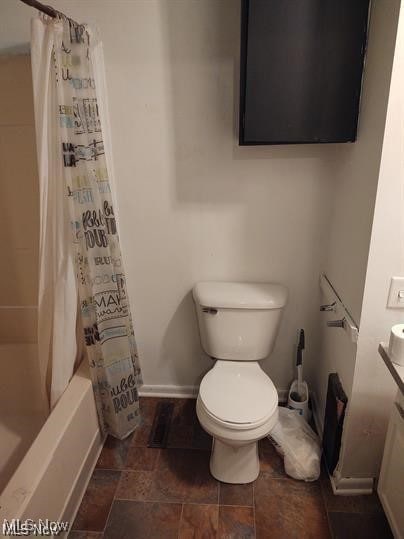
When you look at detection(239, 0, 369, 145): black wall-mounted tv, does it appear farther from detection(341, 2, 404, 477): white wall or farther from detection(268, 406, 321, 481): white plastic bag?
detection(268, 406, 321, 481): white plastic bag

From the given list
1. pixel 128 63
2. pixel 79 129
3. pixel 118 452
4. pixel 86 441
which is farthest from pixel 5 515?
pixel 128 63

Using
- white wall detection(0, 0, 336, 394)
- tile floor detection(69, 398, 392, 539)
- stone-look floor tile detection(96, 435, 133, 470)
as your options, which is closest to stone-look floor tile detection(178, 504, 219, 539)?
tile floor detection(69, 398, 392, 539)

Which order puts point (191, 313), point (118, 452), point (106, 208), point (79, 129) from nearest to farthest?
point (79, 129) < point (106, 208) < point (118, 452) < point (191, 313)

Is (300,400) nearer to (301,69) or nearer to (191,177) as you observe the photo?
(191,177)

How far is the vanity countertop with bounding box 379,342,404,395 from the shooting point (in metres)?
1.05

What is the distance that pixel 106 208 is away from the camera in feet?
4.92

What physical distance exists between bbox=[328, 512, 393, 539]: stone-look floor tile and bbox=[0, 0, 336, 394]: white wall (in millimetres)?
754

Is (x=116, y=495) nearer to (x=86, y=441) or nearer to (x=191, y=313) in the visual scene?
(x=86, y=441)

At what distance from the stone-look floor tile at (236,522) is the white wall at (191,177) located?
0.76 meters

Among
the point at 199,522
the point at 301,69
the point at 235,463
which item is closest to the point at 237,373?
the point at 235,463

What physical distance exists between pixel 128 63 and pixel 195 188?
62 cm

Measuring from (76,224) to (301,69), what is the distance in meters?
1.05

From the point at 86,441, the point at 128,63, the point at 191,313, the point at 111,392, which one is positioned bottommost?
the point at 86,441

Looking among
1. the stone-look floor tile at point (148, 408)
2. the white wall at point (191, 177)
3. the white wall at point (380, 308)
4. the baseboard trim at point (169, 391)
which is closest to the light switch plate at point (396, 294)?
the white wall at point (380, 308)
